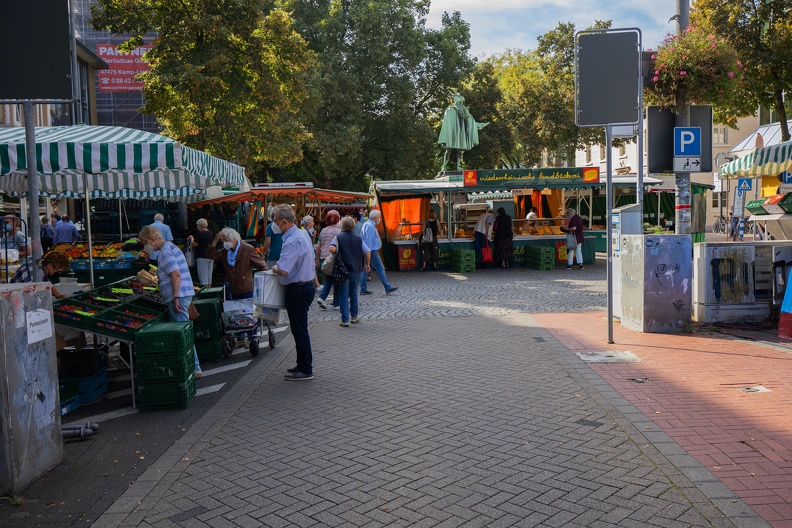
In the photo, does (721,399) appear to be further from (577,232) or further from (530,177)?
(530,177)

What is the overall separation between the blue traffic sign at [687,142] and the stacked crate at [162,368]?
737cm

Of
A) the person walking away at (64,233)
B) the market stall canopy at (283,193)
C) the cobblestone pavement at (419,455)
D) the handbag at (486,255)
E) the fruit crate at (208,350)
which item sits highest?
the market stall canopy at (283,193)

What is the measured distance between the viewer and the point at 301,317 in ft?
26.4

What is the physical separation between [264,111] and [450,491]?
1930cm

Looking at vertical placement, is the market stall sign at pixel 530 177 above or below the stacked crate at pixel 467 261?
above

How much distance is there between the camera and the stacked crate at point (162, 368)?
6.84 meters

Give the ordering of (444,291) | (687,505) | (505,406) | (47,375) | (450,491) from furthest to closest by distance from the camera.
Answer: (444,291) < (505,406) < (47,375) < (450,491) < (687,505)

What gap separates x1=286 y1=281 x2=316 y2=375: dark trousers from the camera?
26.3 feet

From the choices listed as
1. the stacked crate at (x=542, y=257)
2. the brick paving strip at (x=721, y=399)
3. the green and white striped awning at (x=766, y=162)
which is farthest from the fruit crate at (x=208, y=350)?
the stacked crate at (x=542, y=257)

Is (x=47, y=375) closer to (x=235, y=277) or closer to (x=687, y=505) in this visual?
(x=687, y=505)

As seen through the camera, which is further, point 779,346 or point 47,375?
point 779,346

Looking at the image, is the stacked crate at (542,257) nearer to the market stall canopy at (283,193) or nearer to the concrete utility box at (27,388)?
the market stall canopy at (283,193)

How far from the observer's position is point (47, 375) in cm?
527

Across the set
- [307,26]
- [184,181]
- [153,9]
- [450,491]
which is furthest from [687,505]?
[307,26]
